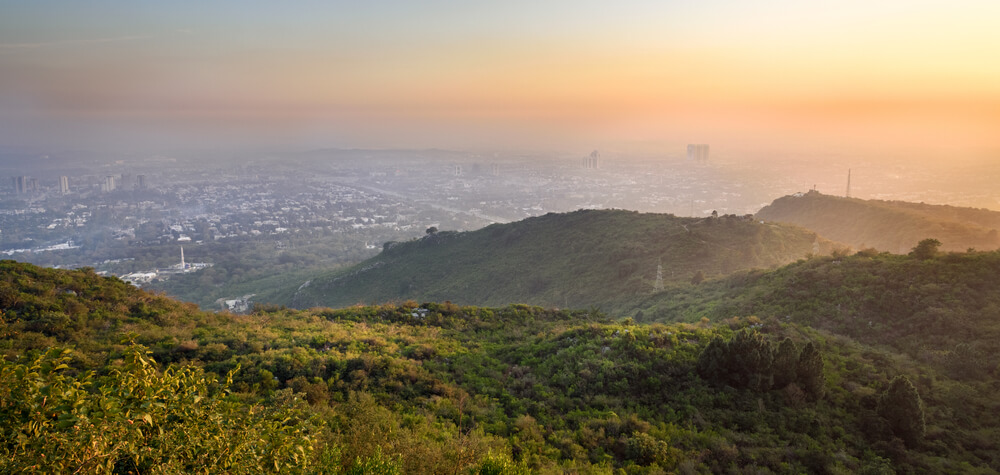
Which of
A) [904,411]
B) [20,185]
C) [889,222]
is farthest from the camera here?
[20,185]

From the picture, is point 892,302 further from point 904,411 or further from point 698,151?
point 698,151

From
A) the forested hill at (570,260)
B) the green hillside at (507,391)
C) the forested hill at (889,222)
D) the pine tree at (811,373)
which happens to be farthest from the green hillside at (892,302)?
the forested hill at (889,222)

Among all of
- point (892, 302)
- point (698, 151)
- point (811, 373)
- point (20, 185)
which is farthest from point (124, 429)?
point (698, 151)

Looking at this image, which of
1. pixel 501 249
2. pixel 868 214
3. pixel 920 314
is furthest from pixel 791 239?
pixel 501 249

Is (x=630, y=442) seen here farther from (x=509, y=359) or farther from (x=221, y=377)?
(x=221, y=377)

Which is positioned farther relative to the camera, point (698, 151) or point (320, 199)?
point (698, 151)

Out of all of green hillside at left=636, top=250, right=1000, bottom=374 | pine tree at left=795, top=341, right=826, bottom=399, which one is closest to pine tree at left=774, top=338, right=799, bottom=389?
pine tree at left=795, top=341, right=826, bottom=399

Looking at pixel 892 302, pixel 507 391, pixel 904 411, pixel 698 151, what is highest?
pixel 698 151
